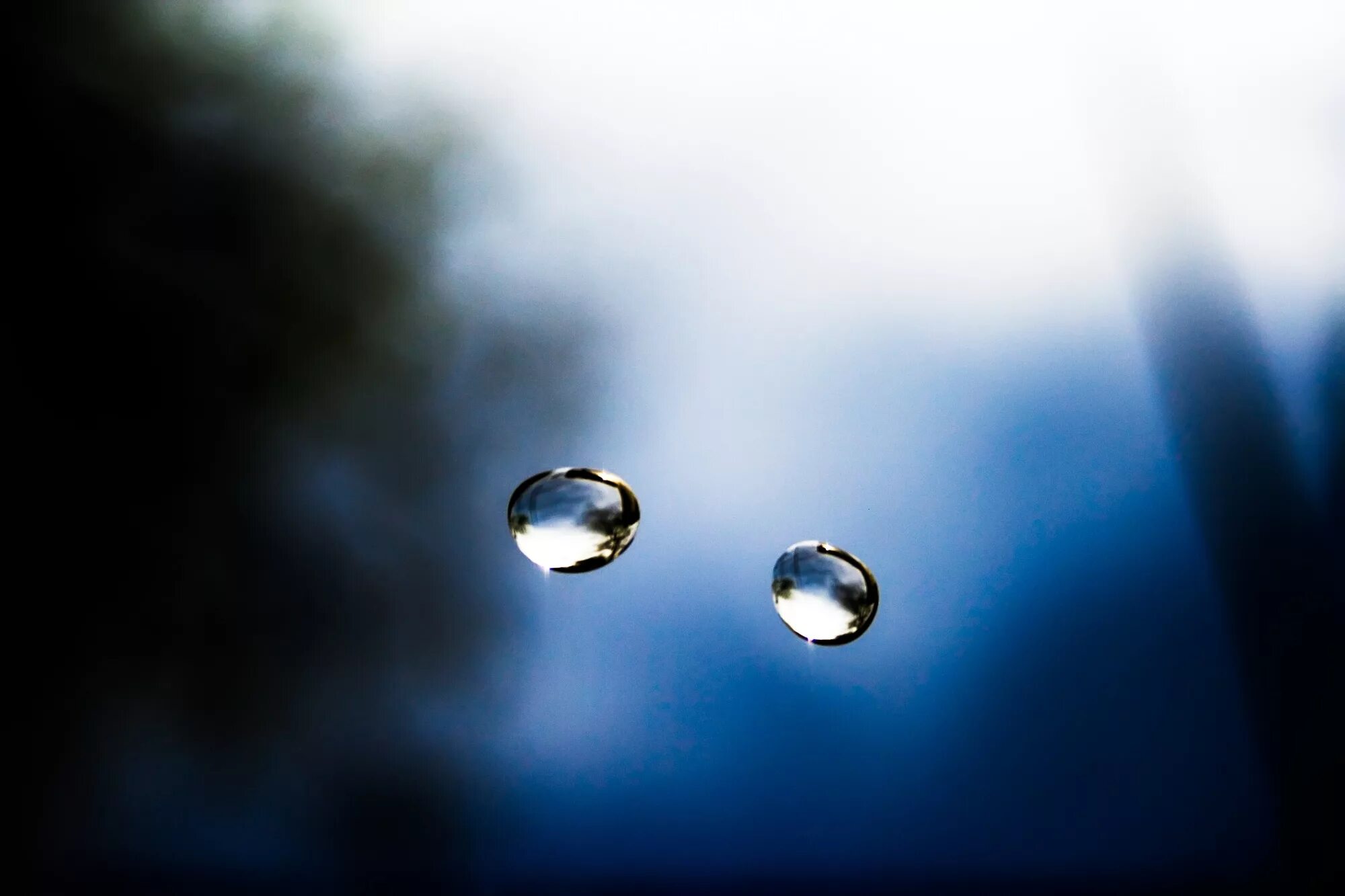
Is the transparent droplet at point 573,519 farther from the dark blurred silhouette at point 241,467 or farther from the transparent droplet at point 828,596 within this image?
the dark blurred silhouette at point 241,467

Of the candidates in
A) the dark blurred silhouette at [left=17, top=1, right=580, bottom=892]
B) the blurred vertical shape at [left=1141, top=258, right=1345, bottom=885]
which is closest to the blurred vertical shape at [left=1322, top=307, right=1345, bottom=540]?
the blurred vertical shape at [left=1141, top=258, right=1345, bottom=885]

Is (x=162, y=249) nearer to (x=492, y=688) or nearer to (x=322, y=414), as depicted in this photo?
(x=322, y=414)

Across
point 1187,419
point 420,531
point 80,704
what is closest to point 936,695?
point 1187,419

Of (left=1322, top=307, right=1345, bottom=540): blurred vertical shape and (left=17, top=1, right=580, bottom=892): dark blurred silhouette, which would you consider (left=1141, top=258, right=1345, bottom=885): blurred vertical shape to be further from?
(left=17, top=1, right=580, bottom=892): dark blurred silhouette

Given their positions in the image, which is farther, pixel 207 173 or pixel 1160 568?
pixel 207 173

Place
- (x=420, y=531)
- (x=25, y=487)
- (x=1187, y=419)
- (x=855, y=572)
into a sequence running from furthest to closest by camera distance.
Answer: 1. (x=420, y=531)
2. (x=25, y=487)
3. (x=1187, y=419)
4. (x=855, y=572)

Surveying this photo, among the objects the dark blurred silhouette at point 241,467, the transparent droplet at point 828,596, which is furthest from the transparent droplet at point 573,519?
the dark blurred silhouette at point 241,467
